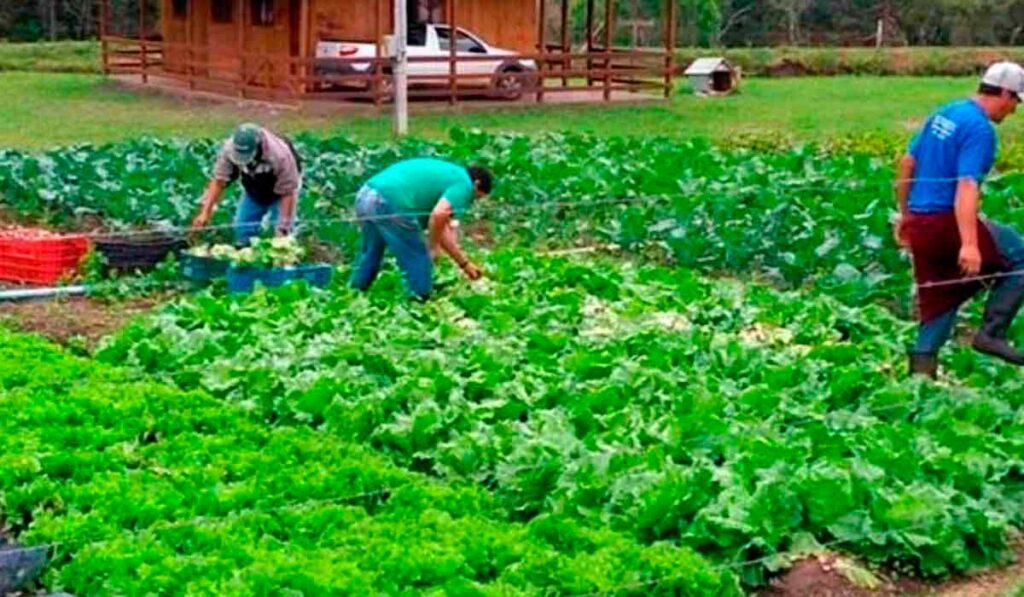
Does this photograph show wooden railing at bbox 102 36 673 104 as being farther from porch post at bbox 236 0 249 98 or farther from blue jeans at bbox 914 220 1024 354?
blue jeans at bbox 914 220 1024 354

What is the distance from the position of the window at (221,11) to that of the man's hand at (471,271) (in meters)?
22.4

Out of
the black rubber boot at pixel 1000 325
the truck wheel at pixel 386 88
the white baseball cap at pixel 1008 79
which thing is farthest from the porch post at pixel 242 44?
the white baseball cap at pixel 1008 79

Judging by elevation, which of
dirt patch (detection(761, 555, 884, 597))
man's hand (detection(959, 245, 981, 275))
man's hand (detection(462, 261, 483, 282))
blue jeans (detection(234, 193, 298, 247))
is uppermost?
man's hand (detection(959, 245, 981, 275))

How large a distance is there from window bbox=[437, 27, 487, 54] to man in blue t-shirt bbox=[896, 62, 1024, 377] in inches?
873

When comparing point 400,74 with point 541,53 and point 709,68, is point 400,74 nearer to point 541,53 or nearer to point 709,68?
point 541,53

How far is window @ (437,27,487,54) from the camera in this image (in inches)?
1247

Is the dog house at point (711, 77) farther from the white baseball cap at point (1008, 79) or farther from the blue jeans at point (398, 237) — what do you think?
the white baseball cap at point (1008, 79)

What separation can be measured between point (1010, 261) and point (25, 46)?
38.7m

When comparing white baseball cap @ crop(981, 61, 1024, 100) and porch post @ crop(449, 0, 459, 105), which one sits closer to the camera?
white baseball cap @ crop(981, 61, 1024, 100)

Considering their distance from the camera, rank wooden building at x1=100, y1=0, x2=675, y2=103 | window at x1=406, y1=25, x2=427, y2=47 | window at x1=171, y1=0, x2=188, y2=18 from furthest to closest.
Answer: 1. window at x1=171, y1=0, x2=188, y2=18
2. window at x1=406, y1=25, x2=427, y2=47
3. wooden building at x1=100, y1=0, x2=675, y2=103

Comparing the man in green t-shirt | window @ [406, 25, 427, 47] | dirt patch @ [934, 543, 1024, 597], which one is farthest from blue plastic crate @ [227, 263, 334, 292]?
window @ [406, 25, 427, 47]

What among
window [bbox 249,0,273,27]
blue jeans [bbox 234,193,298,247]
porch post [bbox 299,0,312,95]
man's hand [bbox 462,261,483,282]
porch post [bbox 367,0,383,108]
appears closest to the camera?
man's hand [bbox 462,261,483,282]

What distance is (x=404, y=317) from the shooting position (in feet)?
36.3

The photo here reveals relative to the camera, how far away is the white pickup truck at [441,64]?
1199 inches
